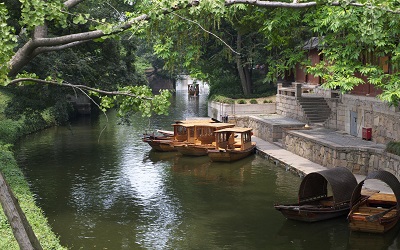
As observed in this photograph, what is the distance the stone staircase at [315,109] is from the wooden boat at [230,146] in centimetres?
599

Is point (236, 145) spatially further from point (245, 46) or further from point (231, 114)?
point (245, 46)

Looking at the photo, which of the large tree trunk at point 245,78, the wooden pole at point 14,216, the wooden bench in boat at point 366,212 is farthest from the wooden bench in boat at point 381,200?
the large tree trunk at point 245,78

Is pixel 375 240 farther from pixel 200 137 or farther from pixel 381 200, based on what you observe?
pixel 200 137

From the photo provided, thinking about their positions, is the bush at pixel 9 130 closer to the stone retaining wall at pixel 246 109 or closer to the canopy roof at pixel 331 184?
the stone retaining wall at pixel 246 109

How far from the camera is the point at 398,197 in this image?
19219 millimetres

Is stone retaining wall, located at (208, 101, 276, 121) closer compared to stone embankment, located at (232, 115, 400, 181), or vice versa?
stone embankment, located at (232, 115, 400, 181)

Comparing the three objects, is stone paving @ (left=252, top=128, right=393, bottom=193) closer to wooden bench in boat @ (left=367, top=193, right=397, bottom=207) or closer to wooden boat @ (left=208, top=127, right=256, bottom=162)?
wooden boat @ (left=208, top=127, right=256, bottom=162)

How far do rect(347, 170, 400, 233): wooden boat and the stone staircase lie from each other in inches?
777

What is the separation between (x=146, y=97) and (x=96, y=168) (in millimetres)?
20583

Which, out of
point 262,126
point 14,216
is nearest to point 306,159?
point 262,126

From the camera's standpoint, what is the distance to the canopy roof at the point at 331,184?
20938mm

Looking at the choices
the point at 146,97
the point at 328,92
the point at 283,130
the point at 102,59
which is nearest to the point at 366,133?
the point at 283,130

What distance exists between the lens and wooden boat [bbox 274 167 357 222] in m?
20.8

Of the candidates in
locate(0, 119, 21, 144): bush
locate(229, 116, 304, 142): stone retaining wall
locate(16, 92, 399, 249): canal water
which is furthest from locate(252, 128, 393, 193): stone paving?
locate(0, 119, 21, 144): bush
